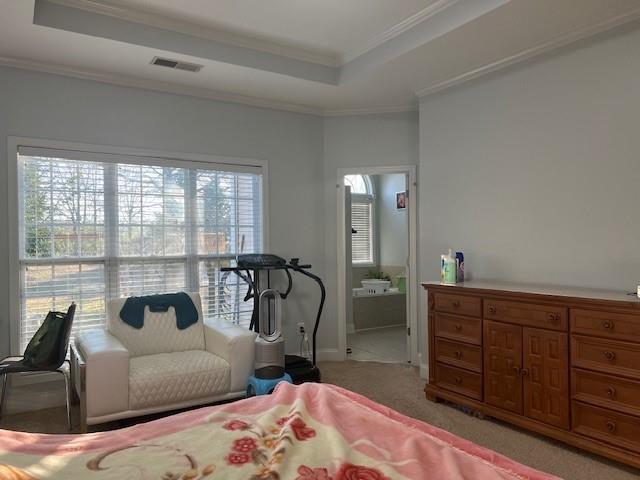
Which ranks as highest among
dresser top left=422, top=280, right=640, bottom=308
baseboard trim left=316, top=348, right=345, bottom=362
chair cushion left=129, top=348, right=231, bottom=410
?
dresser top left=422, top=280, right=640, bottom=308

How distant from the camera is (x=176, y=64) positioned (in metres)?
3.69

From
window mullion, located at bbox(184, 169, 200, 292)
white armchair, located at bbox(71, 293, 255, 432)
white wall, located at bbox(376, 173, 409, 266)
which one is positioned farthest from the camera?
white wall, located at bbox(376, 173, 409, 266)

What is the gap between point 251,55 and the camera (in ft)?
12.4

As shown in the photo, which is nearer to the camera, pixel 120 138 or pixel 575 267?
pixel 575 267

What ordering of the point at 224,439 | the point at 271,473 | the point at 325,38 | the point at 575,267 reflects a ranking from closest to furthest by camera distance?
the point at 271,473
the point at 224,439
the point at 575,267
the point at 325,38

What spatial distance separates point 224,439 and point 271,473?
0.27 m

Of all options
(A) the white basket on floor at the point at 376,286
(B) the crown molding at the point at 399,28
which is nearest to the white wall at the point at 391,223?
(A) the white basket on floor at the point at 376,286

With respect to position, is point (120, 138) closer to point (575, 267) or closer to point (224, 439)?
point (224, 439)

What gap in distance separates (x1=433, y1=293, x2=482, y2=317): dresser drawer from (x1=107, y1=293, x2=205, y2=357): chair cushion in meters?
1.93

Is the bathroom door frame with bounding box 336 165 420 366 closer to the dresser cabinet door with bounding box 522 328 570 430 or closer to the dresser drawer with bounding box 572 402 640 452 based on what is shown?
the dresser cabinet door with bounding box 522 328 570 430

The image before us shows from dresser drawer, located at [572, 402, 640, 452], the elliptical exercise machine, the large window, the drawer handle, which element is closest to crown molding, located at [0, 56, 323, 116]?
the large window

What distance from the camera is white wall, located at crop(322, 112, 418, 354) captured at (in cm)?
486

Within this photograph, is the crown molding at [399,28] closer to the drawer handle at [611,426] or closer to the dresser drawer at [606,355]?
the dresser drawer at [606,355]

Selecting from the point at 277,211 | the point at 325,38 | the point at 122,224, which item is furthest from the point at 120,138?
the point at 325,38
